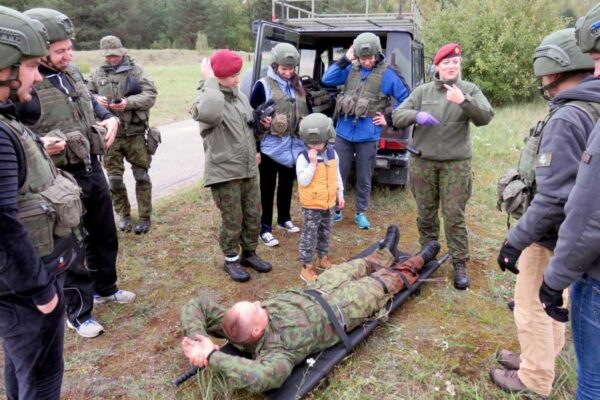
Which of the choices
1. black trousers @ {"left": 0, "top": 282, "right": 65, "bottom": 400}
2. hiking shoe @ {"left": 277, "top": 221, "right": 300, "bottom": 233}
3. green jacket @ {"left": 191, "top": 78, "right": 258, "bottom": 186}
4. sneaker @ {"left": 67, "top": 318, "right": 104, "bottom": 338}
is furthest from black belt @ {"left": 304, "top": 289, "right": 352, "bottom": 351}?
hiking shoe @ {"left": 277, "top": 221, "right": 300, "bottom": 233}

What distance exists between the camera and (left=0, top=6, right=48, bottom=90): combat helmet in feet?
5.14

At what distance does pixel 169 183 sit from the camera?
22.2 feet

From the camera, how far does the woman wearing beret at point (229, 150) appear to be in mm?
3287

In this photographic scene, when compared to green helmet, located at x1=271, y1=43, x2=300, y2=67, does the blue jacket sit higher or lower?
lower

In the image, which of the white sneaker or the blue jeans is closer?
the blue jeans

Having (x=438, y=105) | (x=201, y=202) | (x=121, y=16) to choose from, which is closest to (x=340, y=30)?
(x=438, y=105)

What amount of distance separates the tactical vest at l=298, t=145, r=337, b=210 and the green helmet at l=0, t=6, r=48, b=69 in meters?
2.23

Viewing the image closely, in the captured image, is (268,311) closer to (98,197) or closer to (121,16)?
(98,197)

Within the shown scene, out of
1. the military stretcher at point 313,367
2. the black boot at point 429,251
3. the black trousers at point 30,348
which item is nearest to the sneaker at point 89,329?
the military stretcher at point 313,367

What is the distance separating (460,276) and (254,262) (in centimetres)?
185

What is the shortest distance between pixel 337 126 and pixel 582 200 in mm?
3437

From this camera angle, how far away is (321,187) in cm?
362

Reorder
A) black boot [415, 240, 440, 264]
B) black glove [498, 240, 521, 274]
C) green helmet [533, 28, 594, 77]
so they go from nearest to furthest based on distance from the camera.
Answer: green helmet [533, 28, 594, 77] < black glove [498, 240, 521, 274] < black boot [415, 240, 440, 264]

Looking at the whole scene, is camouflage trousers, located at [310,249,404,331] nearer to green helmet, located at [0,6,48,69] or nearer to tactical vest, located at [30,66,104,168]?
tactical vest, located at [30,66,104,168]
